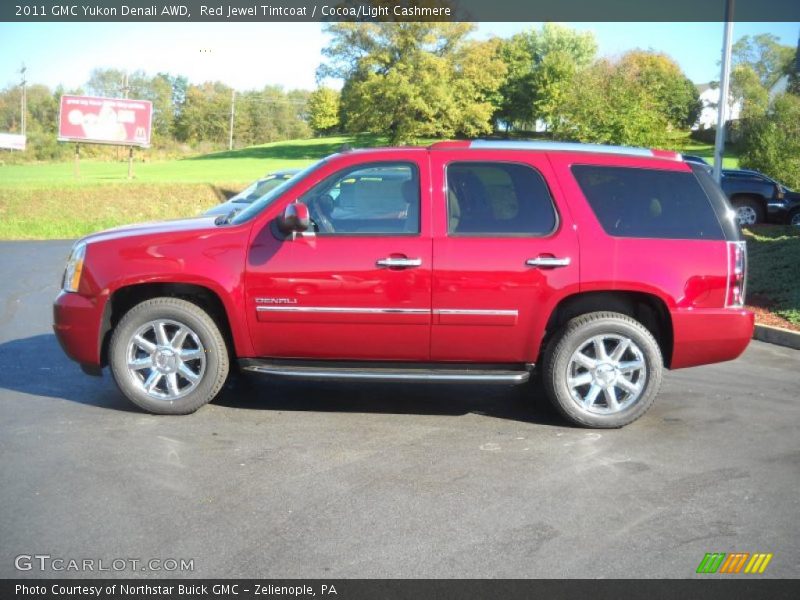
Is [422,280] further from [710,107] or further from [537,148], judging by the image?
[710,107]

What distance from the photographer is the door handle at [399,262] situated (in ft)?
18.2

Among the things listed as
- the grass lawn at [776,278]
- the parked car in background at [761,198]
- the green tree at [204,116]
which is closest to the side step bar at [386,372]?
the grass lawn at [776,278]

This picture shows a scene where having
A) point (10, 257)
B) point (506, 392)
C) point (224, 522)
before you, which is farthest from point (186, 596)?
point (10, 257)

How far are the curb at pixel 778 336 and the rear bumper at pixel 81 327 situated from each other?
274 inches

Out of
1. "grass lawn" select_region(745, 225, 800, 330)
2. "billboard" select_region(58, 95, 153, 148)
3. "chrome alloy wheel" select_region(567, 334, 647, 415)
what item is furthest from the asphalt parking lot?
"billboard" select_region(58, 95, 153, 148)

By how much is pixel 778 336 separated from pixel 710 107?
95.6 m

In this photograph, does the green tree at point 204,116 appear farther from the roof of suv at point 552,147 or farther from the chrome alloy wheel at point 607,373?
the chrome alloy wheel at point 607,373

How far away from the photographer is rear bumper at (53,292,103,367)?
577 cm

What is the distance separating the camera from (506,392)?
6734 mm

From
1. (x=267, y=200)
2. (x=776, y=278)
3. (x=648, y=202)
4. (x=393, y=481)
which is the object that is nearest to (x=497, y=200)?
(x=648, y=202)

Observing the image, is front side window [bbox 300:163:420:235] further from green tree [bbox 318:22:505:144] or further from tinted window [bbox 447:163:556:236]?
green tree [bbox 318:22:505:144]

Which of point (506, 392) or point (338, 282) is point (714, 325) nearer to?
point (506, 392)

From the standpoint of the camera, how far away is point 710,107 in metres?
96.0

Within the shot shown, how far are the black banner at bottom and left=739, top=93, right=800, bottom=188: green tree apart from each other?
21.1 metres
